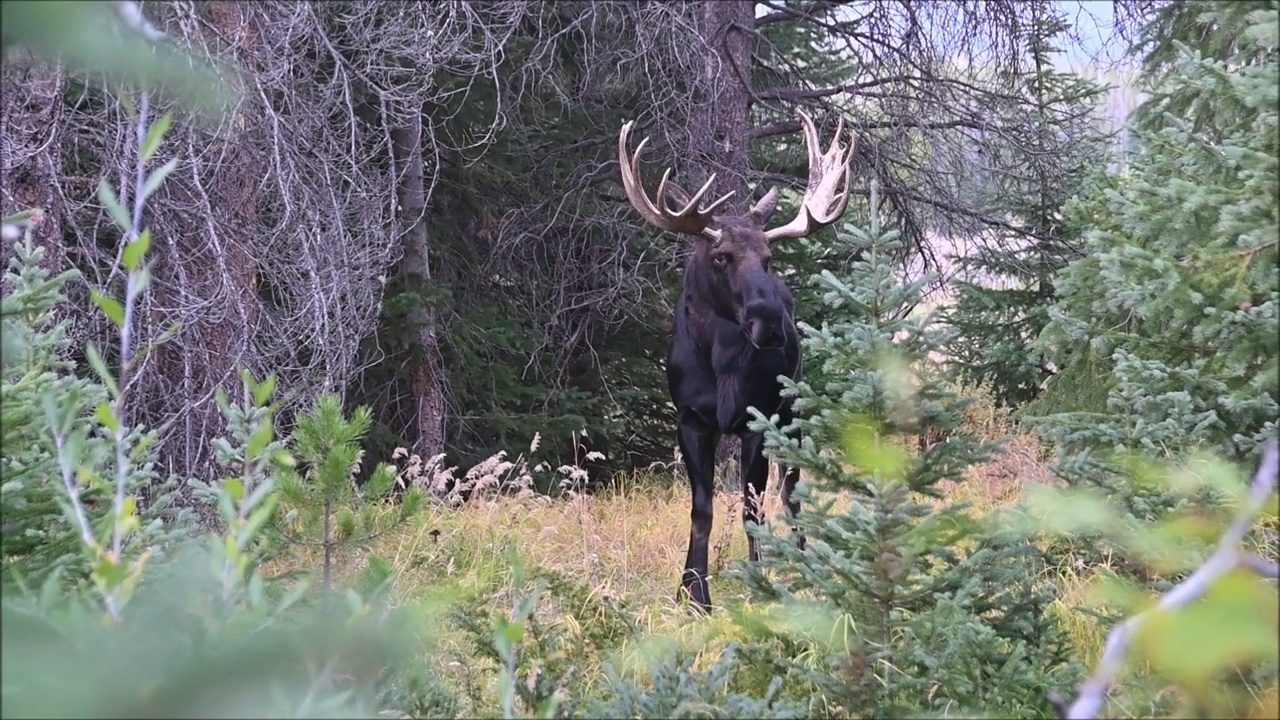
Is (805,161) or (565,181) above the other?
(805,161)

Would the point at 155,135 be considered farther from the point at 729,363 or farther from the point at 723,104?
the point at 723,104

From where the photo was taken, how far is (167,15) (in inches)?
193

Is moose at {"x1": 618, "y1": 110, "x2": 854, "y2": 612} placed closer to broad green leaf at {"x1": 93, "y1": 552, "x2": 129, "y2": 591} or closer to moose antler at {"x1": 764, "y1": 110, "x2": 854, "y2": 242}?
moose antler at {"x1": 764, "y1": 110, "x2": 854, "y2": 242}

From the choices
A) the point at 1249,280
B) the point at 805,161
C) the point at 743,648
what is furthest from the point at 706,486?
the point at 805,161

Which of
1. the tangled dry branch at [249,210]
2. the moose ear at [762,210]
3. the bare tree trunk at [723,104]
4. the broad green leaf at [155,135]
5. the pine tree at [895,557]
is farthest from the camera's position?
the bare tree trunk at [723,104]

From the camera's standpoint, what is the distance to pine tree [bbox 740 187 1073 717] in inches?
121

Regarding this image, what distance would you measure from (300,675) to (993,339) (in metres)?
10.4

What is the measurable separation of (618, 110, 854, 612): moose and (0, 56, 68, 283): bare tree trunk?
2.73m

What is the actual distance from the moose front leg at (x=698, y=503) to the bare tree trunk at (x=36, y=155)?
3183 millimetres

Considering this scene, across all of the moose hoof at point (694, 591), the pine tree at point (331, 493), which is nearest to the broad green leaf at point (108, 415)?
the pine tree at point (331, 493)

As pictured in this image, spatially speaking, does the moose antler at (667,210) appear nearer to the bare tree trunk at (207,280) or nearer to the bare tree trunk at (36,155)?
the bare tree trunk at (207,280)

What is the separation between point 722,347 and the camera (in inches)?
235

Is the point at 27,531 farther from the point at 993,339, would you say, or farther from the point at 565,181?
the point at 993,339

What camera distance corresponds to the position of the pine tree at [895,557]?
3064 millimetres
